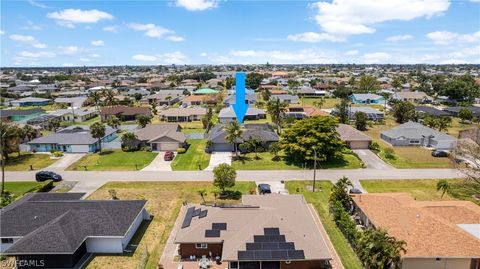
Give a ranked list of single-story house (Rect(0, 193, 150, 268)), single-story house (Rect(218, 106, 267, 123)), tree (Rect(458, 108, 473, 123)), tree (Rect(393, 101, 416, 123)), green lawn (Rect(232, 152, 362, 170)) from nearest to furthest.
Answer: single-story house (Rect(0, 193, 150, 268)), green lawn (Rect(232, 152, 362, 170)), tree (Rect(393, 101, 416, 123)), tree (Rect(458, 108, 473, 123)), single-story house (Rect(218, 106, 267, 123))

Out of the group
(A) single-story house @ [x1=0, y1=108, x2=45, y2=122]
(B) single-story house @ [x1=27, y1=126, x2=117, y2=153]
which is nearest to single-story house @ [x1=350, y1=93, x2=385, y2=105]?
(B) single-story house @ [x1=27, y1=126, x2=117, y2=153]

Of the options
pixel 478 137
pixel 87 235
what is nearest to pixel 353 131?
pixel 478 137

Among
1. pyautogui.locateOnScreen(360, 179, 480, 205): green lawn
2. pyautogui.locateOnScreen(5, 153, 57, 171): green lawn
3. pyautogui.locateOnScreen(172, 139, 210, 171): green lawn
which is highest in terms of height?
pyautogui.locateOnScreen(172, 139, 210, 171): green lawn

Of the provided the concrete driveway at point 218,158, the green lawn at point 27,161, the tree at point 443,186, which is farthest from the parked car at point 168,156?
the tree at point 443,186

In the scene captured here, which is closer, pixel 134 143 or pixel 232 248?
pixel 232 248

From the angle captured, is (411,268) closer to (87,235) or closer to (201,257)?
(201,257)

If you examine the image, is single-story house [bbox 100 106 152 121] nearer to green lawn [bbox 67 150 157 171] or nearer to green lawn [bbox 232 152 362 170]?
green lawn [bbox 67 150 157 171]

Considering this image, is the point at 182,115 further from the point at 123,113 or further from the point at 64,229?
the point at 64,229
